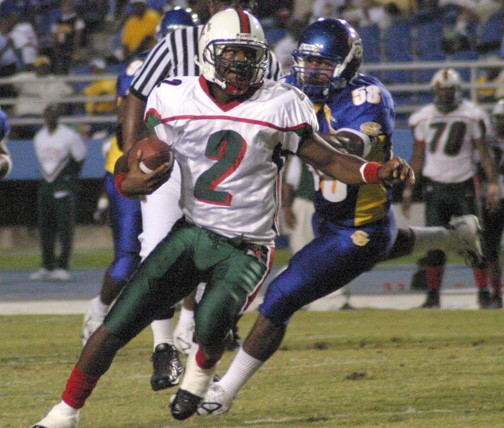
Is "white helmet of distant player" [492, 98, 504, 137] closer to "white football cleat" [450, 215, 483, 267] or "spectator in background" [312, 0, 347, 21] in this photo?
"white football cleat" [450, 215, 483, 267]

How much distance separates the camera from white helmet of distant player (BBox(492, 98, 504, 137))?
8.46 m

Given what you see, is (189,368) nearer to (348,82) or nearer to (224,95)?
(224,95)

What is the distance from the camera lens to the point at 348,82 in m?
5.09

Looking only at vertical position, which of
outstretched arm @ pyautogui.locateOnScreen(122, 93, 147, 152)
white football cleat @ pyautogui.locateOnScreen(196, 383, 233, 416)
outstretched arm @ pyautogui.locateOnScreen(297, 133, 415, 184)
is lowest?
white football cleat @ pyautogui.locateOnScreen(196, 383, 233, 416)

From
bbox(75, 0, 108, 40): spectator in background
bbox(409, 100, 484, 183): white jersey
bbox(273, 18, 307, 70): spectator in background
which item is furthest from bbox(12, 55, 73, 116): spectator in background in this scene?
bbox(409, 100, 484, 183): white jersey

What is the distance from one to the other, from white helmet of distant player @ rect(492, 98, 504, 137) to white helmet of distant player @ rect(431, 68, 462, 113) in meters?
0.28

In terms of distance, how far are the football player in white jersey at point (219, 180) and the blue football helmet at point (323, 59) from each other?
828 millimetres

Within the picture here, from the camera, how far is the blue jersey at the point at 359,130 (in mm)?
4934

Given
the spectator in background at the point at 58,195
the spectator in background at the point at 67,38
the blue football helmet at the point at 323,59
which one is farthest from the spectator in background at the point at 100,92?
the blue football helmet at the point at 323,59

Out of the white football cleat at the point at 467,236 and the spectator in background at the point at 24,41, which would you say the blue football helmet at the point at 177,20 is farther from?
the spectator in background at the point at 24,41

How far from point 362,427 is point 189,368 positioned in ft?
2.17

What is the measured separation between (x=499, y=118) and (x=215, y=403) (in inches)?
184

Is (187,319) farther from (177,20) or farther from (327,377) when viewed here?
(177,20)

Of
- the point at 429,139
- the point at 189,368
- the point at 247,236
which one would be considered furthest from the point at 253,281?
the point at 429,139
